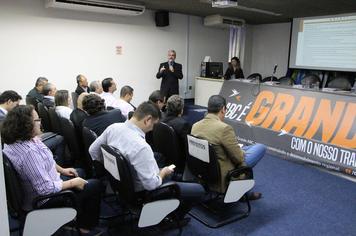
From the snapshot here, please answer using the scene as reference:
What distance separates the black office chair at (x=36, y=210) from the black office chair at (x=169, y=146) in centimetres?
103

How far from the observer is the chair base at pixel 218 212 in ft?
8.52

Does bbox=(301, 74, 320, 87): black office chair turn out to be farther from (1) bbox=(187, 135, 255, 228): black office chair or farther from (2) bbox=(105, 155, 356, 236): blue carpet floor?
(1) bbox=(187, 135, 255, 228): black office chair

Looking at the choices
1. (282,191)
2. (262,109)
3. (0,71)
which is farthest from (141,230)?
(0,71)

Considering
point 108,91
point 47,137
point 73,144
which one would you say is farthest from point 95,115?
point 108,91

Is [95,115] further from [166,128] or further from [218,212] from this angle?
[218,212]

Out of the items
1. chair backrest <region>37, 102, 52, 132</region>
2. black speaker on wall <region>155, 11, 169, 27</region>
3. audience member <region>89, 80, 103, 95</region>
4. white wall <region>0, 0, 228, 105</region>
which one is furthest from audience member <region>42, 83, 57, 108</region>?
black speaker on wall <region>155, 11, 169, 27</region>

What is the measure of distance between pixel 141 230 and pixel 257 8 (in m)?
5.68

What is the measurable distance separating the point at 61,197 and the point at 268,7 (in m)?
5.96

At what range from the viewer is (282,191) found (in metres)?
3.24

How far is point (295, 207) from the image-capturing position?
290cm

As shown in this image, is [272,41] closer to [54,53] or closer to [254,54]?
[254,54]

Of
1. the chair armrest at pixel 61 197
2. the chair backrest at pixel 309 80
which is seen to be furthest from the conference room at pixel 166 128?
the chair backrest at pixel 309 80

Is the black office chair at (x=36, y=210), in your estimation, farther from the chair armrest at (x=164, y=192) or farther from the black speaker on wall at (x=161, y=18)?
the black speaker on wall at (x=161, y=18)

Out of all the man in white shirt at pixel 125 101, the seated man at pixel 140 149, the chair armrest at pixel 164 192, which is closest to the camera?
the seated man at pixel 140 149
